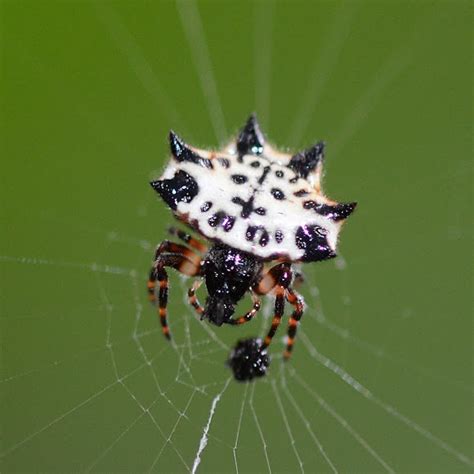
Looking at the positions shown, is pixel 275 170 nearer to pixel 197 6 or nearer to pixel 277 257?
pixel 277 257

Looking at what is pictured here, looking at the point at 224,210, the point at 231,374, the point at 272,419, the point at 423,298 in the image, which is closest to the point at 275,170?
the point at 224,210

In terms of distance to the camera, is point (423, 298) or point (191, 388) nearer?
point (191, 388)

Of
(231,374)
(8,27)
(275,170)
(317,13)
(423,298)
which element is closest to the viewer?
(275,170)

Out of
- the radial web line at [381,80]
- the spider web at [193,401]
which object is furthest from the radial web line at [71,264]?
the radial web line at [381,80]

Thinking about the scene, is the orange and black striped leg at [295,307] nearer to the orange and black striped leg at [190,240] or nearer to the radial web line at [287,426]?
the orange and black striped leg at [190,240]

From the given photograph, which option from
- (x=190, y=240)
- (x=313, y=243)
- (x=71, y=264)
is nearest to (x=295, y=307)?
(x=313, y=243)

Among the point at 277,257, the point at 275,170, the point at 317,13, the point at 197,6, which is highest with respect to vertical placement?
the point at 317,13

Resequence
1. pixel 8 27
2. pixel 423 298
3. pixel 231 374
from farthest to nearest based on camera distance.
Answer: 1. pixel 423 298
2. pixel 8 27
3. pixel 231 374

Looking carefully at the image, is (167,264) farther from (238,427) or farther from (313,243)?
(238,427)
